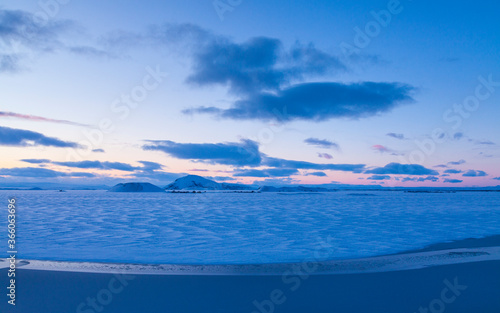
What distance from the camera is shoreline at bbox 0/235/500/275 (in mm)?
10320

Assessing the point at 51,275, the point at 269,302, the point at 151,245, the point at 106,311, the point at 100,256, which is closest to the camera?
the point at 106,311

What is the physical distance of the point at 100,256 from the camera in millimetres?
13039

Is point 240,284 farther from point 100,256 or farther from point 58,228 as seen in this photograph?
point 58,228

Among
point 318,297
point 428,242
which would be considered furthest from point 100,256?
point 428,242

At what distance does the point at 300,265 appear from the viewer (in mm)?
11289

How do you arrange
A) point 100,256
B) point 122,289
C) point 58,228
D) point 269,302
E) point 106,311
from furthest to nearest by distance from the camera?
point 58,228 < point 100,256 < point 122,289 < point 269,302 < point 106,311

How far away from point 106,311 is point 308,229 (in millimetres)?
16488

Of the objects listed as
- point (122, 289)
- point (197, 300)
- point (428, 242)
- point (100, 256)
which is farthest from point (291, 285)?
point (428, 242)

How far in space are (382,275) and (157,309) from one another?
6.03 meters

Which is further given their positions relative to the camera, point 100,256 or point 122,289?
point 100,256

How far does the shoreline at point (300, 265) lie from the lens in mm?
10320

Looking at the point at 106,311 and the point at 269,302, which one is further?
the point at 269,302

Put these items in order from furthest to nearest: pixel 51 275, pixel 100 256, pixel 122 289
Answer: pixel 100 256 → pixel 51 275 → pixel 122 289

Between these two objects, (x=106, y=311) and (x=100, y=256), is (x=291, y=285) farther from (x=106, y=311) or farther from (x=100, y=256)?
(x=100, y=256)
